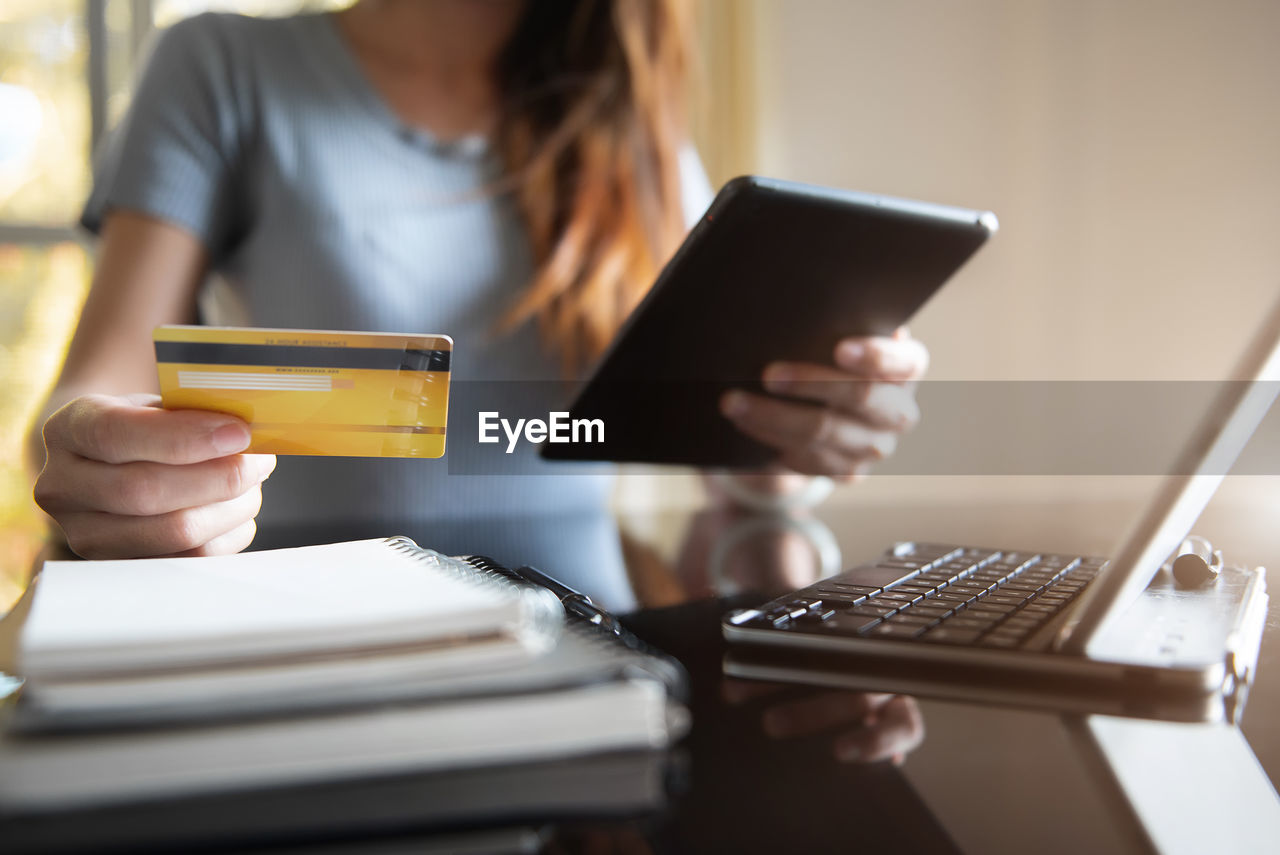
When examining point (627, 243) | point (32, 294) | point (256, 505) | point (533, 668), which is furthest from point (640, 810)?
point (32, 294)

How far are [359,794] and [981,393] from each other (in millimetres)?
2402

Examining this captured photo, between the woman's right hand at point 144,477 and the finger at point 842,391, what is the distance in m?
0.40

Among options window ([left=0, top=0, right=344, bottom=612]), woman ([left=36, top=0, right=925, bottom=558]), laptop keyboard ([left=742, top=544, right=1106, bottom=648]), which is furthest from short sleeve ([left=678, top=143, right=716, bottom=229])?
window ([left=0, top=0, right=344, bottom=612])

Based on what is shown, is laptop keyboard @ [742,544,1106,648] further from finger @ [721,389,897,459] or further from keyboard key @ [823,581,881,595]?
finger @ [721,389,897,459]

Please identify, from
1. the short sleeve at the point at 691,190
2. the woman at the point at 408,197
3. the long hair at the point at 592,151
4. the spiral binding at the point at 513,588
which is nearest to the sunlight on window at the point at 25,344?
the woman at the point at 408,197

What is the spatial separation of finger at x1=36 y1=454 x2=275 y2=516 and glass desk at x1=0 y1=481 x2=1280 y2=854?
0.24 meters

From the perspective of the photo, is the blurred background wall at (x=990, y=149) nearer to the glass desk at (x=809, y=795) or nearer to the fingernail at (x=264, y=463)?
the fingernail at (x=264, y=463)

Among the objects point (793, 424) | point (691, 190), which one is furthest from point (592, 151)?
point (793, 424)

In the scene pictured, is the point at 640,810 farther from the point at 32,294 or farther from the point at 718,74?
the point at 32,294

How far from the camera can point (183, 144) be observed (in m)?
1.06

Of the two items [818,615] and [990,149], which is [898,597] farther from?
[990,149]

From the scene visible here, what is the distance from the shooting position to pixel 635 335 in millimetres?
648

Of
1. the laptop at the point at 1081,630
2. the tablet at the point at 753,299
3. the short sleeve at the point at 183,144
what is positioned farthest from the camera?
the short sleeve at the point at 183,144

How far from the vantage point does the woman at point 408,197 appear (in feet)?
3.42
